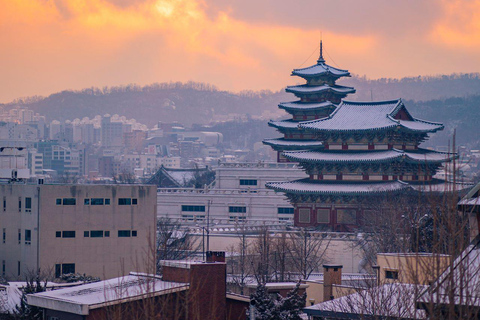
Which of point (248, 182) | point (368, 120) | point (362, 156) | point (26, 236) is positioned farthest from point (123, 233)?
point (248, 182)

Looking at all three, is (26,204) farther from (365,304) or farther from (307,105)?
(307,105)

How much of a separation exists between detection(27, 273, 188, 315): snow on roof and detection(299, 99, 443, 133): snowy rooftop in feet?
148

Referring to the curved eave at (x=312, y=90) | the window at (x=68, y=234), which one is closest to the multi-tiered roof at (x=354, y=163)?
the curved eave at (x=312, y=90)

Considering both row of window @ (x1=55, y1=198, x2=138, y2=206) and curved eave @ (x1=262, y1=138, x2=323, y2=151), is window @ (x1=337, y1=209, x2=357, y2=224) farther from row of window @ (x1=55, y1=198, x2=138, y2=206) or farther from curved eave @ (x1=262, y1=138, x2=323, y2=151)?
row of window @ (x1=55, y1=198, x2=138, y2=206)

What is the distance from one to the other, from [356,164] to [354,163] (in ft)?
1.21

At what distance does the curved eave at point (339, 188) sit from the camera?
75.8 metres

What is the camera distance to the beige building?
58219mm

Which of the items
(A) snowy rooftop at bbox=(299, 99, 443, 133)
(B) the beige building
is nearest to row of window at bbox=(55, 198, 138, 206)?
(B) the beige building

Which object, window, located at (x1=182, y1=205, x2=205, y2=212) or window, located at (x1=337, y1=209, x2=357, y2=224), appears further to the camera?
window, located at (x1=182, y1=205, x2=205, y2=212)

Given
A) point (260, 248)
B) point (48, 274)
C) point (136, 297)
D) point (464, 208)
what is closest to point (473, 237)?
point (464, 208)

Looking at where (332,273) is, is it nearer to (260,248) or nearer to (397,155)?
(260,248)

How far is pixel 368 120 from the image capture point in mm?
80688

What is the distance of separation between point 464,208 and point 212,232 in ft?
197

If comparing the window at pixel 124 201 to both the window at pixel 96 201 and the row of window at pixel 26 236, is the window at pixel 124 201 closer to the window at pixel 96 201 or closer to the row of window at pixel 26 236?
the window at pixel 96 201
